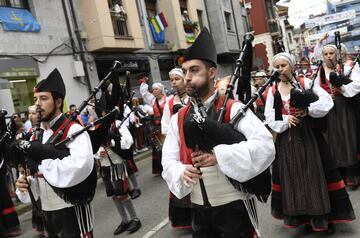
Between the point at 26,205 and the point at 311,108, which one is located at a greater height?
the point at 311,108

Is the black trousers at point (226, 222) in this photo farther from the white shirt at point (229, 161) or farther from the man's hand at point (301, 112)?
the man's hand at point (301, 112)

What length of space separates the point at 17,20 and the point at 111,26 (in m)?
3.90

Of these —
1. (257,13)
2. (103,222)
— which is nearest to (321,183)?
(103,222)

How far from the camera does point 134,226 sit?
208 inches

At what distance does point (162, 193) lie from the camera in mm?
7133

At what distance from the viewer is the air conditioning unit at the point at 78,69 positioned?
44.2ft

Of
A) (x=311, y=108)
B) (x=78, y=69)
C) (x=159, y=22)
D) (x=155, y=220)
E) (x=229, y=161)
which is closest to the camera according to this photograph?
(x=229, y=161)

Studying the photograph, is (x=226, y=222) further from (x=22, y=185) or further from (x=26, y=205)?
(x=26, y=205)

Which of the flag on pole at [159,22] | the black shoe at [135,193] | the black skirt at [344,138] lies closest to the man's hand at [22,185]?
the black shoe at [135,193]

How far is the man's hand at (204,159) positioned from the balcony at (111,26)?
12.5 meters

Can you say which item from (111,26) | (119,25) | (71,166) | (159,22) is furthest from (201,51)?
(159,22)

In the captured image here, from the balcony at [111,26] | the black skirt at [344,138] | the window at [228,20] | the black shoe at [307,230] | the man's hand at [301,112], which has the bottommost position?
the black shoe at [307,230]

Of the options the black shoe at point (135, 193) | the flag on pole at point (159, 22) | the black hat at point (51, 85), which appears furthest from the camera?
the flag on pole at point (159, 22)

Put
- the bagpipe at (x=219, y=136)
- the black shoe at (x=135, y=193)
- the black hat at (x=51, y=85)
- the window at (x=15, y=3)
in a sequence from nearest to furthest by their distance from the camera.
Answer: the bagpipe at (x=219, y=136) < the black hat at (x=51, y=85) < the black shoe at (x=135, y=193) < the window at (x=15, y=3)
